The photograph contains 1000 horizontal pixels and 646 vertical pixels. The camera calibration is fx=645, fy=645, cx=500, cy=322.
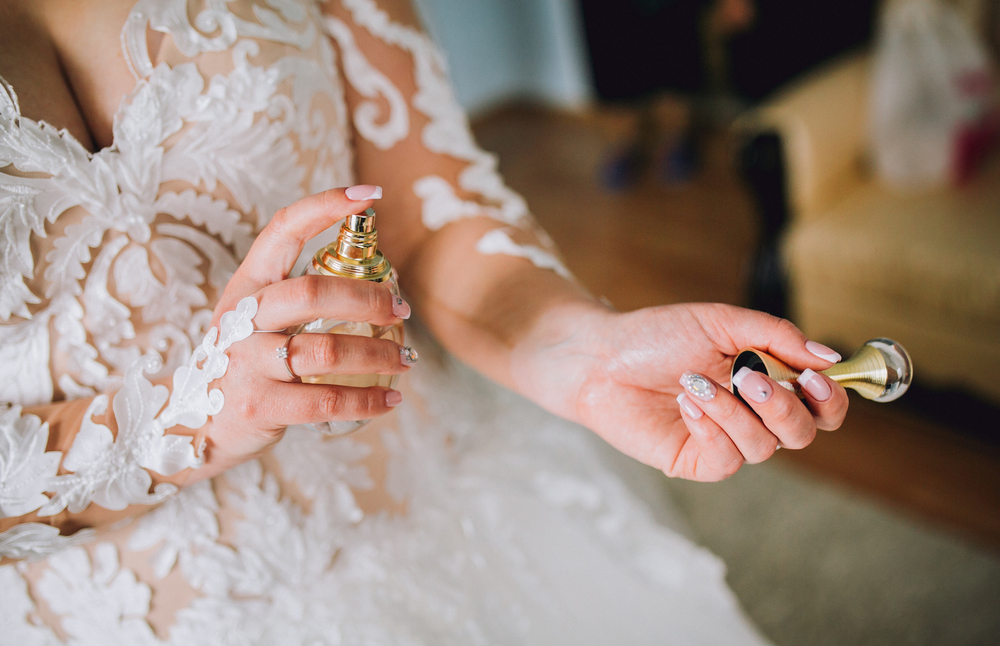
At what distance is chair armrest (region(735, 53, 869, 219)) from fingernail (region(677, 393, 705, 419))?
1.48 metres

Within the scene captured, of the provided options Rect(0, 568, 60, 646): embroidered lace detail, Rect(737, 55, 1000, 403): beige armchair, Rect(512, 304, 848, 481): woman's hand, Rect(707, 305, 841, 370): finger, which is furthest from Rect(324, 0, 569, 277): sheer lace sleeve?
Rect(737, 55, 1000, 403): beige armchair

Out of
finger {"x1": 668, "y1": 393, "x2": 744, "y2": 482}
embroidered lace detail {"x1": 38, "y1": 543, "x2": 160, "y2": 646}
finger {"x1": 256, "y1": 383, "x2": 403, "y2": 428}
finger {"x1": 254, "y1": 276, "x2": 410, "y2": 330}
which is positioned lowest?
embroidered lace detail {"x1": 38, "y1": 543, "x2": 160, "y2": 646}

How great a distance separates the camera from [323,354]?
42cm

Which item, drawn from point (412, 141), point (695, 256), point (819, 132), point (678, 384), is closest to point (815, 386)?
point (678, 384)

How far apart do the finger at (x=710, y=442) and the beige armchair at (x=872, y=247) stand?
1347 millimetres

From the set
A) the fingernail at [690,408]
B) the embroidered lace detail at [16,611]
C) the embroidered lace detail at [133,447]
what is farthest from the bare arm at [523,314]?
the embroidered lace detail at [16,611]

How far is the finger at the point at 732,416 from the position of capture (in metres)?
0.47

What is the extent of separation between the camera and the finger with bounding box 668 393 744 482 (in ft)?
1.61

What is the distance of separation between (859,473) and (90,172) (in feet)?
5.64

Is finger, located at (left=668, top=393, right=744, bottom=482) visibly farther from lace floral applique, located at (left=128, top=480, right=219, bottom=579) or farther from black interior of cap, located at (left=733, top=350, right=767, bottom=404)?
lace floral applique, located at (left=128, top=480, right=219, bottom=579)

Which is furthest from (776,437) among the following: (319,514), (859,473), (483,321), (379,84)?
(859,473)

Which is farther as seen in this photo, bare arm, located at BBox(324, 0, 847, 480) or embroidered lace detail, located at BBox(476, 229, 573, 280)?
embroidered lace detail, located at BBox(476, 229, 573, 280)

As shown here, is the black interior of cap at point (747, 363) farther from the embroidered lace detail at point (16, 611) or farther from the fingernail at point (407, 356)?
the embroidered lace detail at point (16, 611)

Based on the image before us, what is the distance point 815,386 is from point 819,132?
1552mm
